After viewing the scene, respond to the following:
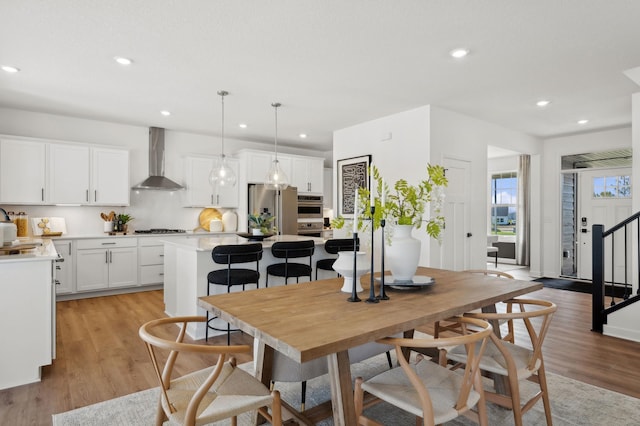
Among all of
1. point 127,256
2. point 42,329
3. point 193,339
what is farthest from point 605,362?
point 127,256

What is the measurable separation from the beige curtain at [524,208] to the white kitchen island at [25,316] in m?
8.89

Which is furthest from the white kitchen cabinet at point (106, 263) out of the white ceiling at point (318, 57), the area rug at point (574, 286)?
the area rug at point (574, 286)

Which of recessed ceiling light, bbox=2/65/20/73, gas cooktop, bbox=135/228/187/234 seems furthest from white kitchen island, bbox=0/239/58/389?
gas cooktop, bbox=135/228/187/234

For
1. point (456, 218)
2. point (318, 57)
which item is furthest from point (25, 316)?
point (456, 218)

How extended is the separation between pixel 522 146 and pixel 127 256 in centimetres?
682

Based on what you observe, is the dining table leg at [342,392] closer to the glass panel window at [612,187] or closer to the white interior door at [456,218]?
the white interior door at [456,218]

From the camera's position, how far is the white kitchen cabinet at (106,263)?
17.7 feet

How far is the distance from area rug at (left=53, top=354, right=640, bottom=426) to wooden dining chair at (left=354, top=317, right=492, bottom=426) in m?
0.68

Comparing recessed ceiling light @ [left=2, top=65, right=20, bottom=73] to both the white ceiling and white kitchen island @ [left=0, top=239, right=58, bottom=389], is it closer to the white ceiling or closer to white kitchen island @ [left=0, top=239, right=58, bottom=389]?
the white ceiling

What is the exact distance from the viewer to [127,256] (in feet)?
18.8

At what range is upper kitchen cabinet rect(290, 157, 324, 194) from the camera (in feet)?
24.1

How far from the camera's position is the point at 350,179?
245 inches

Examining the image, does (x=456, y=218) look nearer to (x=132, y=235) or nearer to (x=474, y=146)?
(x=474, y=146)

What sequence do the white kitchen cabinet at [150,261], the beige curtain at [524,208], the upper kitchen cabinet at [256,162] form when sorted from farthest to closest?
the beige curtain at [524,208] < the upper kitchen cabinet at [256,162] < the white kitchen cabinet at [150,261]
